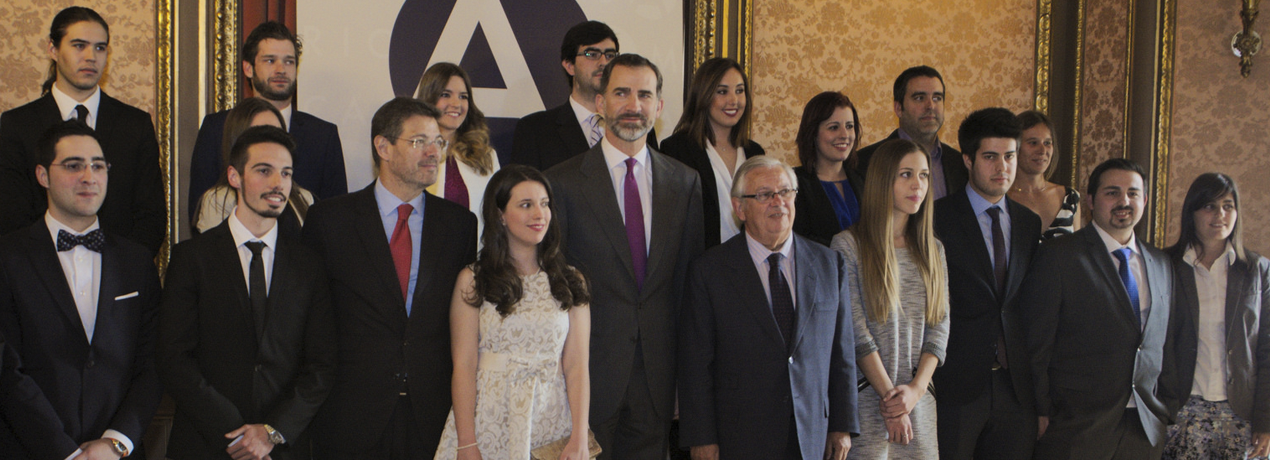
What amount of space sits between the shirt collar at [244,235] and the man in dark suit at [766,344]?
121 cm

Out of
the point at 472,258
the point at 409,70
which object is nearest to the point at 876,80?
the point at 409,70

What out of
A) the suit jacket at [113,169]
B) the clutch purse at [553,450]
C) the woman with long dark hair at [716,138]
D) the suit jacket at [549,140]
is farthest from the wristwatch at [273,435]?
the woman with long dark hair at [716,138]

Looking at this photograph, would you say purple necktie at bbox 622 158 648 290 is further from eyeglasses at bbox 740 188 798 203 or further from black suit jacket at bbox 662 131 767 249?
black suit jacket at bbox 662 131 767 249

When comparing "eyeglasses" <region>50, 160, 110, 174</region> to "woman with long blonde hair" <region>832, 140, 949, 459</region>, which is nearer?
"eyeglasses" <region>50, 160, 110, 174</region>

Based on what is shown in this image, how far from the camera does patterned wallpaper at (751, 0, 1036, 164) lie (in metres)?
4.79

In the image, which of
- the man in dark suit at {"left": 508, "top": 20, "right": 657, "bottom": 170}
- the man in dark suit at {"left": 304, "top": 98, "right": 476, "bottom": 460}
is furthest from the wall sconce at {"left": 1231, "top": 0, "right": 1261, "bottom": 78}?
the man in dark suit at {"left": 304, "top": 98, "right": 476, "bottom": 460}

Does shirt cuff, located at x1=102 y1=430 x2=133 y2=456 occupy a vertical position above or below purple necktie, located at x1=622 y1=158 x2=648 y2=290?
below

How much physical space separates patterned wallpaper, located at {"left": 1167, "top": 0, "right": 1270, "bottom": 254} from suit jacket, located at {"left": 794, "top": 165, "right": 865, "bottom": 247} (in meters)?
2.25

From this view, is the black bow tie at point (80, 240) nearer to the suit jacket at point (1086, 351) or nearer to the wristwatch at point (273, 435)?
the wristwatch at point (273, 435)

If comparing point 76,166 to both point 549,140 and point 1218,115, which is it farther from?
point 1218,115

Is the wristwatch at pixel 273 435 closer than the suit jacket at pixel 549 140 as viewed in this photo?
Yes

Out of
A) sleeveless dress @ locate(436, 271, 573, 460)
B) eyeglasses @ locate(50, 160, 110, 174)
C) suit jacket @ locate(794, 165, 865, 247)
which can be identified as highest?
eyeglasses @ locate(50, 160, 110, 174)

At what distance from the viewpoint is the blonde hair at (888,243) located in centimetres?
298

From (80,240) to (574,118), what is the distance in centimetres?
168
